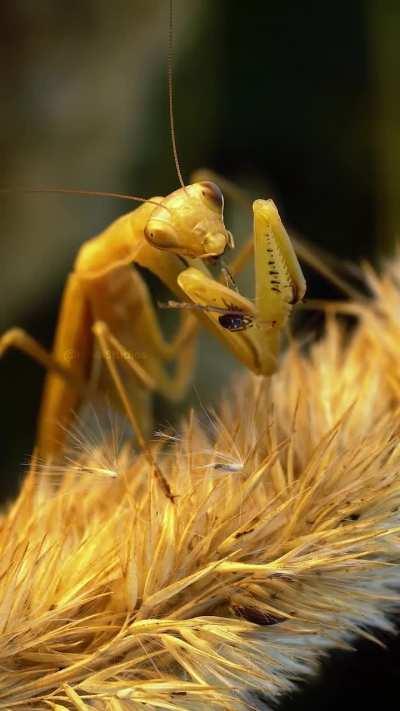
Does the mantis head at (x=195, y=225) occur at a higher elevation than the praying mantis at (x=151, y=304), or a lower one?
higher

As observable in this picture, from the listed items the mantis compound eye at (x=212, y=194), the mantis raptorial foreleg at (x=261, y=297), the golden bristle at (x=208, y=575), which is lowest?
the golden bristle at (x=208, y=575)

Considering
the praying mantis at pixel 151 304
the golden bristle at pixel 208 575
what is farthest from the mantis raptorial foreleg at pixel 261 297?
the golden bristle at pixel 208 575

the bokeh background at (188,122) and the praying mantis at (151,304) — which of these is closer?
the praying mantis at (151,304)

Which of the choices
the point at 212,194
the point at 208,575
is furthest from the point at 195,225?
the point at 208,575

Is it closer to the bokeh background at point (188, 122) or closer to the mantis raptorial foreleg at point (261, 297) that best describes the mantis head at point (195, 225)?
the mantis raptorial foreleg at point (261, 297)

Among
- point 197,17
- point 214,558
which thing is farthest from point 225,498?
point 197,17

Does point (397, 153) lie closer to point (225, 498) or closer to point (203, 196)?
point (203, 196)
